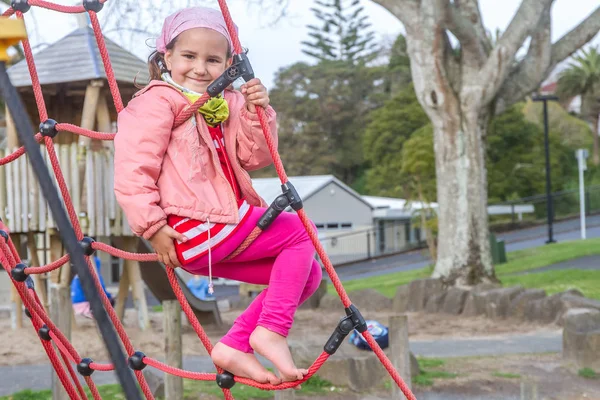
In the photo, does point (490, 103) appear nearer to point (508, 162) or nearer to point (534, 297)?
point (534, 297)

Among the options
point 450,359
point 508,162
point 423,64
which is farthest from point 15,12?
point 508,162

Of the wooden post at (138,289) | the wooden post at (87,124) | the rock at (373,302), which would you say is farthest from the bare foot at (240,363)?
the rock at (373,302)

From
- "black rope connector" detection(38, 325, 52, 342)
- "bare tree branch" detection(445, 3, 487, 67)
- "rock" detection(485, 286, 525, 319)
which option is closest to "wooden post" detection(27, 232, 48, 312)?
"rock" detection(485, 286, 525, 319)

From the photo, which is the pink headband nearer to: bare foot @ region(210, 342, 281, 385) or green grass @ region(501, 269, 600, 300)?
bare foot @ region(210, 342, 281, 385)

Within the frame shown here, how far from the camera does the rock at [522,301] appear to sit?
444 inches

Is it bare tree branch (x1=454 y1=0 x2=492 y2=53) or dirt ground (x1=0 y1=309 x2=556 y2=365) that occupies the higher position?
bare tree branch (x1=454 y1=0 x2=492 y2=53)

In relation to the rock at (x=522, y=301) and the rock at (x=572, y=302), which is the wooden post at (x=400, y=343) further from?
the rock at (x=522, y=301)

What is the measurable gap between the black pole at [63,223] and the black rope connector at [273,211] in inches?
36.9

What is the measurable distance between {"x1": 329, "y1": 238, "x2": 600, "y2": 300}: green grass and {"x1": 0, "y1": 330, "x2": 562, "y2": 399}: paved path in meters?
2.81

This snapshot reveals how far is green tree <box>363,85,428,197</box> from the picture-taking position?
3175 centimetres

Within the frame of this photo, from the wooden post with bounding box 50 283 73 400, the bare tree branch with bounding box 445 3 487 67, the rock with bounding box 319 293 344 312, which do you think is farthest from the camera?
the rock with bounding box 319 293 344 312

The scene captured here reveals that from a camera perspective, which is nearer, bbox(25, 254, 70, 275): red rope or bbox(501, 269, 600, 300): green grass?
bbox(25, 254, 70, 275): red rope

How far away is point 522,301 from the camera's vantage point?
37.2 feet

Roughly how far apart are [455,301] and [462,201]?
1.79 m
